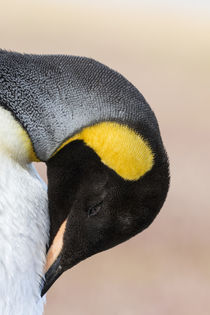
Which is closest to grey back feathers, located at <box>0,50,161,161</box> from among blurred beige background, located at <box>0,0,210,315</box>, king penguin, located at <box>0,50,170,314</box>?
king penguin, located at <box>0,50,170,314</box>

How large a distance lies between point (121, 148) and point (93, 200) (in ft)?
0.42

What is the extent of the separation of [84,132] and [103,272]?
89.3 inches

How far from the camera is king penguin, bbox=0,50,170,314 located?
1.43 metres

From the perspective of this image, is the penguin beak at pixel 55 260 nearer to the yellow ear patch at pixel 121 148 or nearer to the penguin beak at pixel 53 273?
the penguin beak at pixel 53 273

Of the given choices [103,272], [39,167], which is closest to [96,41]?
[39,167]

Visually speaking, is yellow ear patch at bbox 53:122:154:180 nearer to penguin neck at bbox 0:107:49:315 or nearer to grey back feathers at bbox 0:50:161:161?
grey back feathers at bbox 0:50:161:161

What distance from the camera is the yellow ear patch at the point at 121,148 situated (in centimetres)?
142

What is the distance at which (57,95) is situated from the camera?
149 centimetres

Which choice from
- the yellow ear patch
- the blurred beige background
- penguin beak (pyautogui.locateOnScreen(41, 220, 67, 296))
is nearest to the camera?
the yellow ear patch

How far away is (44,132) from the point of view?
149 cm

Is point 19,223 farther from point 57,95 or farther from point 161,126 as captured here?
point 161,126

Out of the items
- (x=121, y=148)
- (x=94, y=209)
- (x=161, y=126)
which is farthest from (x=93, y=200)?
(x=161, y=126)

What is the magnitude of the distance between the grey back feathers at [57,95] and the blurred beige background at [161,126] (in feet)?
6.17

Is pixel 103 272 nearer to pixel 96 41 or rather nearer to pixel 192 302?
pixel 192 302
